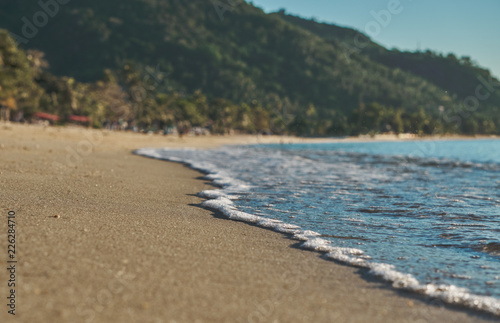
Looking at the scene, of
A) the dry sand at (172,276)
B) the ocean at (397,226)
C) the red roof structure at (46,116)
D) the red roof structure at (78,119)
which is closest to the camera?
the dry sand at (172,276)

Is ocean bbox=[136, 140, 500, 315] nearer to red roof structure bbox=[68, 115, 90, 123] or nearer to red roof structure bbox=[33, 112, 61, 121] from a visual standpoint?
red roof structure bbox=[33, 112, 61, 121]

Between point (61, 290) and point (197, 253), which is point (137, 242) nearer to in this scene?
point (197, 253)

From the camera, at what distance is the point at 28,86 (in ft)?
232

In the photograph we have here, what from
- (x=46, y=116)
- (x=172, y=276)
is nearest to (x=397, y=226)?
(x=172, y=276)

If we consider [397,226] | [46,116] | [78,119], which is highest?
[46,116]

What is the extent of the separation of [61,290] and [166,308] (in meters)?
1.10

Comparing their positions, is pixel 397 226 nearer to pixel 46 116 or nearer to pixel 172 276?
pixel 172 276

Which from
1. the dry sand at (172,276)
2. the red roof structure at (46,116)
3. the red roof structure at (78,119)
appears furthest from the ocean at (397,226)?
the red roof structure at (78,119)

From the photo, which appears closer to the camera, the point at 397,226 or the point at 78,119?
the point at 397,226

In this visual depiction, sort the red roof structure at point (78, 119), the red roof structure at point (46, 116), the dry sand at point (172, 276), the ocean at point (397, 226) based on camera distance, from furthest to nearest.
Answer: the red roof structure at point (78, 119) → the red roof structure at point (46, 116) → the ocean at point (397, 226) → the dry sand at point (172, 276)

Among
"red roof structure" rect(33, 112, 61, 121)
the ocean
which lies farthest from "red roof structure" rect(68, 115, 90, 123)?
the ocean

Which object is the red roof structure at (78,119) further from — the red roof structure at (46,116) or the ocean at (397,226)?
the ocean at (397,226)

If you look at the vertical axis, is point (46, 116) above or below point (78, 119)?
above

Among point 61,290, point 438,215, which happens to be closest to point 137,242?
point 61,290
